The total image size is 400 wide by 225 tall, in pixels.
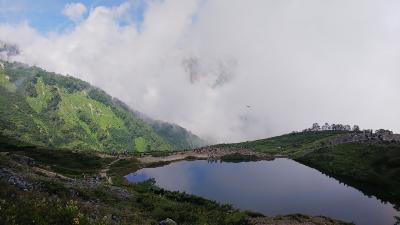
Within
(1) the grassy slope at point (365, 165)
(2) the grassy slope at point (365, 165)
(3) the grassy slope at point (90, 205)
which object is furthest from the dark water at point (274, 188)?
(3) the grassy slope at point (90, 205)

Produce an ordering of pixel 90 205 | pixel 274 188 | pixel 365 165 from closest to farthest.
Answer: pixel 90 205, pixel 274 188, pixel 365 165

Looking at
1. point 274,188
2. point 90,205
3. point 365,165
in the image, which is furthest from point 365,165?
point 90,205

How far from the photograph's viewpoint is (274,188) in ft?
398

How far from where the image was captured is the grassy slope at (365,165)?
393 feet

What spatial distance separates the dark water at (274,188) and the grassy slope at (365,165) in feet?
18.8

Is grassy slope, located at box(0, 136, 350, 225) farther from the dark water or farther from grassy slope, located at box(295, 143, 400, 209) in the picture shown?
grassy slope, located at box(295, 143, 400, 209)

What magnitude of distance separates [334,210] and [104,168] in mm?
89542

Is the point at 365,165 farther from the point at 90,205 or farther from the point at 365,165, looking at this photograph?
the point at 90,205

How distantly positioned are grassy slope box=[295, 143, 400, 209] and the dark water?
5.73 metres

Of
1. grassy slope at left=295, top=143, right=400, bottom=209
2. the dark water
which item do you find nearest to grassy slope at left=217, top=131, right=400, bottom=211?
grassy slope at left=295, top=143, right=400, bottom=209

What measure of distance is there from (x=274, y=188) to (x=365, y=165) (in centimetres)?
4721

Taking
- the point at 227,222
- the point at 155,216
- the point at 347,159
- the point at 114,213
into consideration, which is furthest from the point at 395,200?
the point at 114,213

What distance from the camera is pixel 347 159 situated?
16038cm

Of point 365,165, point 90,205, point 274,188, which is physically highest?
point 365,165
